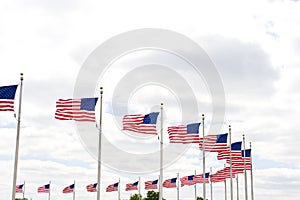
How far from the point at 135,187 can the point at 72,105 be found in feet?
140

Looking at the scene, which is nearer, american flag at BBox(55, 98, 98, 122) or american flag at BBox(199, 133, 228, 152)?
american flag at BBox(55, 98, 98, 122)

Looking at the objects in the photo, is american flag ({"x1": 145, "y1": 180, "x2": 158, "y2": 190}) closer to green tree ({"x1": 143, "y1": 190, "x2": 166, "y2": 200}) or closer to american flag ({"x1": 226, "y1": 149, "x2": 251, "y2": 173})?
american flag ({"x1": 226, "y1": 149, "x2": 251, "y2": 173})

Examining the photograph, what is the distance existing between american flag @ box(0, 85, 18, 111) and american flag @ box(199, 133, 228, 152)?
1725 cm

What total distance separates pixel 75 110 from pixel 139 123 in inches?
215

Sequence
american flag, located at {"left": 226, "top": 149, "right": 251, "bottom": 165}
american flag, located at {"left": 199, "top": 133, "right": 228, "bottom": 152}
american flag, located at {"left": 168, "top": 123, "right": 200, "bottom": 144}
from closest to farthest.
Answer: american flag, located at {"left": 168, "top": 123, "right": 200, "bottom": 144} → american flag, located at {"left": 199, "top": 133, "right": 228, "bottom": 152} → american flag, located at {"left": 226, "top": 149, "right": 251, "bottom": 165}

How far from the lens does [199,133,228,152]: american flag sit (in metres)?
39.2

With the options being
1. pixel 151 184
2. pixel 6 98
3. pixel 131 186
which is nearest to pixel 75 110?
pixel 6 98

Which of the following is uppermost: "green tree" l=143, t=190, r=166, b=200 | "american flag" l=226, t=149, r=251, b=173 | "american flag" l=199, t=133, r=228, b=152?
"american flag" l=199, t=133, r=228, b=152

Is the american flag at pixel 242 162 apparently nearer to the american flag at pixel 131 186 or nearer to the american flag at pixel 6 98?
the american flag at pixel 6 98

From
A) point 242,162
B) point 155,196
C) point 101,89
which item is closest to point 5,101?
point 101,89

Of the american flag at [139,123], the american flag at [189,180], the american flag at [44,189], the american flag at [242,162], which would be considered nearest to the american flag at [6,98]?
the american flag at [139,123]

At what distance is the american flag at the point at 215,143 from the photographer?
39.2 meters

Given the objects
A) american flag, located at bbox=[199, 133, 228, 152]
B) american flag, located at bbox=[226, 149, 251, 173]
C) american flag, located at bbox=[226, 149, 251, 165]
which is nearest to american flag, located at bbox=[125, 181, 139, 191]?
american flag, located at bbox=[226, 149, 251, 173]

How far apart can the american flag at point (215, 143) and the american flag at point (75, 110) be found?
11.6m
